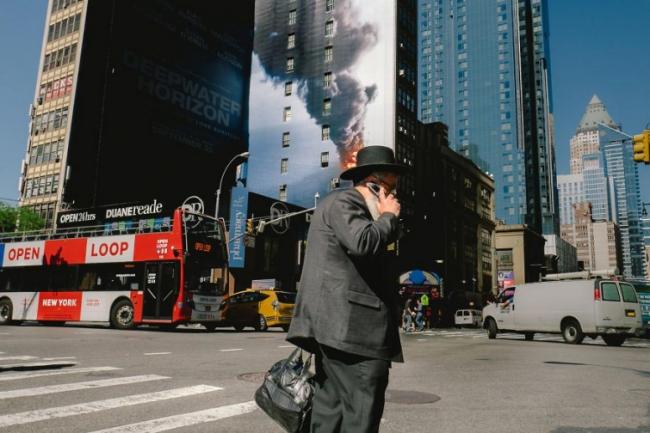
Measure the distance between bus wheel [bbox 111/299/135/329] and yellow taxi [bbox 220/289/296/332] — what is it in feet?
11.5

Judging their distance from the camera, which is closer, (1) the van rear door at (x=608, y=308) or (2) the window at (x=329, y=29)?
(1) the van rear door at (x=608, y=308)

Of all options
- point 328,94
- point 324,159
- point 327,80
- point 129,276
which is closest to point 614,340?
point 129,276

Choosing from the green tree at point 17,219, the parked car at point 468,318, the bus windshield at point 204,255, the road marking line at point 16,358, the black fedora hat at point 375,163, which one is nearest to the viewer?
A: the black fedora hat at point 375,163

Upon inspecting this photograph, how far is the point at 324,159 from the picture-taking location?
6109 cm

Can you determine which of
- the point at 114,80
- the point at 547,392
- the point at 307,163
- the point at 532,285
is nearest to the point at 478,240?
the point at 307,163

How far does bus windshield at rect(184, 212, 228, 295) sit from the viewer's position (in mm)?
18141

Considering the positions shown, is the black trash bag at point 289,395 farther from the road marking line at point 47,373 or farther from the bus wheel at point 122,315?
the bus wheel at point 122,315

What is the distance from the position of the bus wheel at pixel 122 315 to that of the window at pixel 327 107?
46.6 meters

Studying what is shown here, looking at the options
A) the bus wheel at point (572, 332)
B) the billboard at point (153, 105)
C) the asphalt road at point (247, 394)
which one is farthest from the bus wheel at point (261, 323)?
the billboard at point (153, 105)

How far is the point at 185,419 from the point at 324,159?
57.1m

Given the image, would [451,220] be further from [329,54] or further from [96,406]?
[96,406]

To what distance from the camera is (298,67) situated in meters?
66.1

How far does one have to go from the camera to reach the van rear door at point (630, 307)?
16625mm

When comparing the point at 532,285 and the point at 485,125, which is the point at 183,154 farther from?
the point at 485,125
